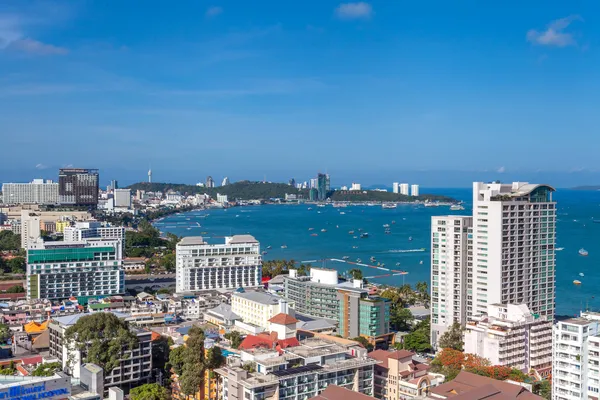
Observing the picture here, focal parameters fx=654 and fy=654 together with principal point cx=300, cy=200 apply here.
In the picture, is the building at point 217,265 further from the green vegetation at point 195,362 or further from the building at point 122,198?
the building at point 122,198

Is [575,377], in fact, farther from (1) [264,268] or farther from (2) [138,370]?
(1) [264,268]

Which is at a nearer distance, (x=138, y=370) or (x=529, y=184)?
(x=138, y=370)

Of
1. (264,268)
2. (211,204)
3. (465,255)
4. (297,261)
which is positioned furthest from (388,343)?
(211,204)

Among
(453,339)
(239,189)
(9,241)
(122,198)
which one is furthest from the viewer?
(239,189)

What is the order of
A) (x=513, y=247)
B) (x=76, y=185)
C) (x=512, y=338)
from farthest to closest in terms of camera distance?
(x=76, y=185) < (x=513, y=247) < (x=512, y=338)

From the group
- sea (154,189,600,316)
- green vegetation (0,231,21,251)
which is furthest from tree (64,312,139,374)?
green vegetation (0,231,21,251)

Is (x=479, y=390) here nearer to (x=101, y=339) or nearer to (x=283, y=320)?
(x=283, y=320)

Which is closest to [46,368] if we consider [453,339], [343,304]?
[343,304]
